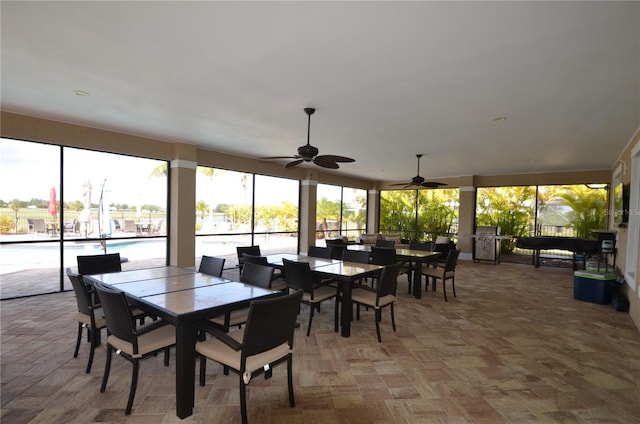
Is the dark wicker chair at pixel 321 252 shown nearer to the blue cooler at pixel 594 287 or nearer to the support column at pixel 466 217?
the blue cooler at pixel 594 287

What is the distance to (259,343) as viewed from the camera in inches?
82.3

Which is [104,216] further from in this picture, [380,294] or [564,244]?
[564,244]

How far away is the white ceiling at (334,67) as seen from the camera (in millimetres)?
2148

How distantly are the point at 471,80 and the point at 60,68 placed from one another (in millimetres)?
4076

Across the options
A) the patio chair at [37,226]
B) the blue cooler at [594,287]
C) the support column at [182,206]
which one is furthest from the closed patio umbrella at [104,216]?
the blue cooler at [594,287]

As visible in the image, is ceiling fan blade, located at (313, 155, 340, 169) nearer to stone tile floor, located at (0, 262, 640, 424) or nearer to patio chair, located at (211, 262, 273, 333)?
patio chair, located at (211, 262, 273, 333)

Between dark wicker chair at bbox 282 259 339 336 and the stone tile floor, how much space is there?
36 cm

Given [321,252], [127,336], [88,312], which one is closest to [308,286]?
[321,252]

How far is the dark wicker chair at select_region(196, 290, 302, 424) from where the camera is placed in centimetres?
202

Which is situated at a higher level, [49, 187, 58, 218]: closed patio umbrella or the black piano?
[49, 187, 58, 218]: closed patio umbrella

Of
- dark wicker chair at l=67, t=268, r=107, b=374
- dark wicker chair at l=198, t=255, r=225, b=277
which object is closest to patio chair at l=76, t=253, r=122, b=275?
dark wicker chair at l=67, t=268, r=107, b=374

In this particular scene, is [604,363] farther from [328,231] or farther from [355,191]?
[355,191]

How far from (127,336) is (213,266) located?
1.54m

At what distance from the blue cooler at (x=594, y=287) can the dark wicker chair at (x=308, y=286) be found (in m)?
4.63
